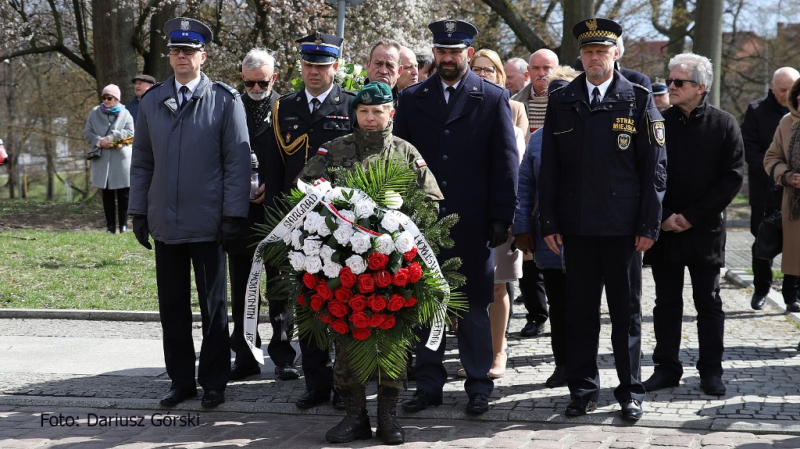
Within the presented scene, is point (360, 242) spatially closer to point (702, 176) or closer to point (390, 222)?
point (390, 222)

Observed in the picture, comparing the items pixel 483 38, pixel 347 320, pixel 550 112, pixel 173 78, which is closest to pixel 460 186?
pixel 550 112

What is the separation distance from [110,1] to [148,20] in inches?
78.8

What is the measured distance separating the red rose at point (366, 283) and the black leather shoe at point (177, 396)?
1.84 metres

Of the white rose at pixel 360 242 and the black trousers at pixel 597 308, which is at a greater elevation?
the white rose at pixel 360 242

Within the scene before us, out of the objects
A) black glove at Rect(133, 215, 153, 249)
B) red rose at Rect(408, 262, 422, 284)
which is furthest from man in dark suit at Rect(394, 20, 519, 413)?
black glove at Rect(133, 215, 153, 249)

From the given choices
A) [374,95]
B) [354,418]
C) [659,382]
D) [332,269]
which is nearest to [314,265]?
[332,269]

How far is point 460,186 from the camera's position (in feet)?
20.2

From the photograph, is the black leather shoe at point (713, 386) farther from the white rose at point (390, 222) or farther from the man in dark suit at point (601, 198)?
the white rose at point (390, 222)

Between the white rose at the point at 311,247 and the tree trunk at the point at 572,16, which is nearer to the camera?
the white rose at the point at 311,247

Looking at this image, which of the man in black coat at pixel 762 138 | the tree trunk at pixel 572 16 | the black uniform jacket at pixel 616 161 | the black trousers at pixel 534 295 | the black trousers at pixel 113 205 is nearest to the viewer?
the black uniform jacket at pixel 616 161

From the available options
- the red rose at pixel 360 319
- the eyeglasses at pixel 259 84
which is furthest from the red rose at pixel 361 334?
the eyeglasses at pixel 259 84

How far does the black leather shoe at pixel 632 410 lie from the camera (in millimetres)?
5699

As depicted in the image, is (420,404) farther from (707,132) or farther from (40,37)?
(40,37)

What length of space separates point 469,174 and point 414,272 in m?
1.13
